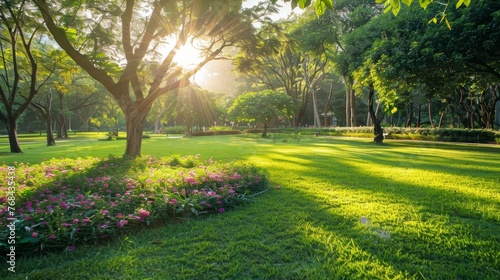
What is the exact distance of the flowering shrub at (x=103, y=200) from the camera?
2883mm

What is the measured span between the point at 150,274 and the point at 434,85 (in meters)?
18.7

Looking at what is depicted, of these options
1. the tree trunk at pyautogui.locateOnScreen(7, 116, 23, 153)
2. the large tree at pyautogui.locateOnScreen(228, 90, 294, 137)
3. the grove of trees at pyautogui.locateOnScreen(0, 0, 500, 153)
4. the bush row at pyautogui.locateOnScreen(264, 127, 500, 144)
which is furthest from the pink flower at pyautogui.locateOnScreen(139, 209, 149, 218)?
the large tree at pyautogui.locateOnScreen(228, 90, 294, 137)

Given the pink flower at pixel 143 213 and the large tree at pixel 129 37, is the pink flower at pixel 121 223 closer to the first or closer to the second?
the pink flower at pixel 143 213

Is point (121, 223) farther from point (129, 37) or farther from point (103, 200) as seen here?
point (129, 37)

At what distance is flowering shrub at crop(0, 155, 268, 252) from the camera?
2.88 meters

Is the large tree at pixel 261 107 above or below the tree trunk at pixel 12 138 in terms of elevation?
above

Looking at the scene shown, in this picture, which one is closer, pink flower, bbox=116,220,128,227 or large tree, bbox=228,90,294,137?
pink flower, bbox=116,220,128,227

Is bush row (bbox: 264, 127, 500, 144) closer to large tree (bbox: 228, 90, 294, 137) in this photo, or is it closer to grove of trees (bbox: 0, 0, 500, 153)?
grove of trees (bbox: 0, 0, 500, 153)

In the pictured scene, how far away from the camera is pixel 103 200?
11.9 ft

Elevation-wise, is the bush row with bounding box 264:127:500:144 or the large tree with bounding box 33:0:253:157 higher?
the large tree with bounding box 33:0:253:157

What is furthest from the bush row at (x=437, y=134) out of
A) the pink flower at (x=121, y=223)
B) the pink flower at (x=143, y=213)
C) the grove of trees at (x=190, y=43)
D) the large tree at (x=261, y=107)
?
the pink flower at (x=121, y=223)

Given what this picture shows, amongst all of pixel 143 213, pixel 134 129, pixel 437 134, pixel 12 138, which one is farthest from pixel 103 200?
pixel 437 134

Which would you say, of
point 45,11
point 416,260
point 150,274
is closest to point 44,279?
point 150,274

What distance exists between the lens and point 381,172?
766 centimetres
